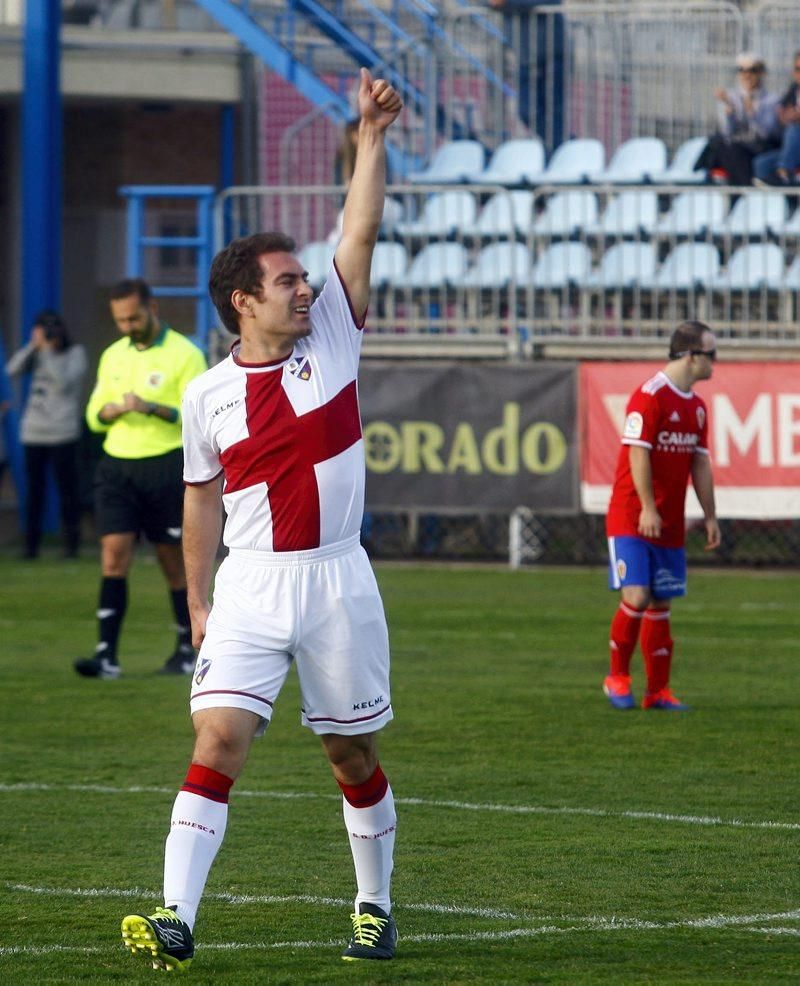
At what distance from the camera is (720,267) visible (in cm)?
1816

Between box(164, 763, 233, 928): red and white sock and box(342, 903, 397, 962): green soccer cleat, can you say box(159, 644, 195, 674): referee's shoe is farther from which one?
box(164, 763, 233, 928): red and white sock

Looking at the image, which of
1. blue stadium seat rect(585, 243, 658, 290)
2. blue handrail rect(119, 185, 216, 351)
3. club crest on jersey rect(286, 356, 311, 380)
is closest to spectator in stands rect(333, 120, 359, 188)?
blue handrail rect(119, 185, 216, 351)

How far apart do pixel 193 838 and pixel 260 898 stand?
104cm

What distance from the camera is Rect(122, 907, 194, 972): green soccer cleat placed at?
16.0 ft

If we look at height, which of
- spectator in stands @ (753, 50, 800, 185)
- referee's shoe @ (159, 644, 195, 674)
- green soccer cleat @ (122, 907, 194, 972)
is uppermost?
spectator in stands @ (753, 50, 800, 185)

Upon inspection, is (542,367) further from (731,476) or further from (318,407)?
(318,407)

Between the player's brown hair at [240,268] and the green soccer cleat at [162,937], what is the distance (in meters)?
1.56

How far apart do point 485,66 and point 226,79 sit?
160 inches

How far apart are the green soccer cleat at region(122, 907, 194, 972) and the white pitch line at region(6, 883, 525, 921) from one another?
Result: 979 mm

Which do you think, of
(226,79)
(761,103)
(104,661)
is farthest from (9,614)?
(226,79)

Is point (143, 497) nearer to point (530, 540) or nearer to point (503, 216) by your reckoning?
point (530, 540)

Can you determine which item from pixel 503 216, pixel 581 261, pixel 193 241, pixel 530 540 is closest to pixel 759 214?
pixel 581 261

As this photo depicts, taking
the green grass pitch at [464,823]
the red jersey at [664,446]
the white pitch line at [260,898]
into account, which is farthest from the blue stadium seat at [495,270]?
the white pitch line at [260,898]

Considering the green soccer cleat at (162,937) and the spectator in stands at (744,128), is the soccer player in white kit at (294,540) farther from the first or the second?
the spectator in stands at (744,128)
